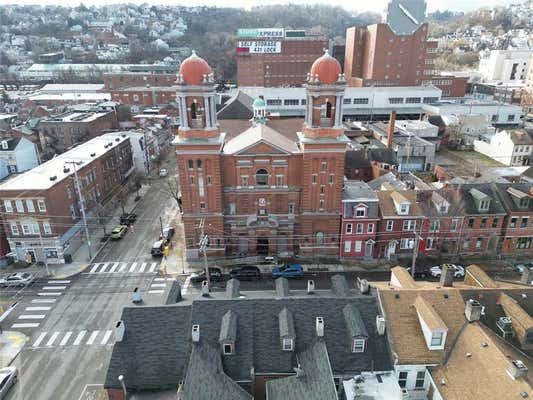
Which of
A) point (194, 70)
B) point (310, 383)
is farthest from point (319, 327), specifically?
point (194, 70)

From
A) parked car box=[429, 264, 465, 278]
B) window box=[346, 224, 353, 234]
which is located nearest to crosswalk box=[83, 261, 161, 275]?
window box=[346, 224, 353, 234]

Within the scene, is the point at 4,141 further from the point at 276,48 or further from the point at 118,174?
the point at 276,48

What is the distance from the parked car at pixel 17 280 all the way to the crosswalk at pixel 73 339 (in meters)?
11.0

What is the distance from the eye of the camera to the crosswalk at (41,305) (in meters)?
41.6

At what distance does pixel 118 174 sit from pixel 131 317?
50.2 metres

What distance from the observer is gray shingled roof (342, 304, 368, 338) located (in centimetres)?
2718

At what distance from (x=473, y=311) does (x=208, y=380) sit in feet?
66.6

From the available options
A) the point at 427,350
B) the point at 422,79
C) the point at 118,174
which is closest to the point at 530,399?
the point at 427,350

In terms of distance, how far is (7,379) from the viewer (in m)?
33.1

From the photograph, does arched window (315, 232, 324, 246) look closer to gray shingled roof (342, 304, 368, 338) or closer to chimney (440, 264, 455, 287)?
chimney (440, 264, 455, 287)

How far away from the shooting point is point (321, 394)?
24328 millimetres

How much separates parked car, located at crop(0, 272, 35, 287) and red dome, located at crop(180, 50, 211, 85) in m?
32.6

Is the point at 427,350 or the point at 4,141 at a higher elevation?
the point at 4,141

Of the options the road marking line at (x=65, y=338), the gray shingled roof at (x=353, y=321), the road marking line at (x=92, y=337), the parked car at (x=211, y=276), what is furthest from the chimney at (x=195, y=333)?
the parked car at (x=211, y=276)
